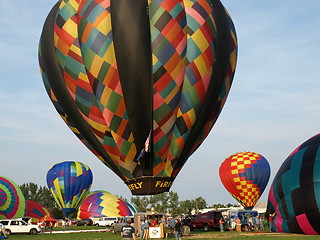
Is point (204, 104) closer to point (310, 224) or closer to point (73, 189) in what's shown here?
point (310, 224)

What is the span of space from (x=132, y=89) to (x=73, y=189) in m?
30.6

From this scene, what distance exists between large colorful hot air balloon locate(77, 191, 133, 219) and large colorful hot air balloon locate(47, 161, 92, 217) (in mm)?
1306

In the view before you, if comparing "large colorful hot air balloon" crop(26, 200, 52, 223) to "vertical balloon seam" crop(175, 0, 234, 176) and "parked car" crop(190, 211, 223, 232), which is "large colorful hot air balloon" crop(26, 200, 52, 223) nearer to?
"parked car" crop(190, 211, 223, 232)

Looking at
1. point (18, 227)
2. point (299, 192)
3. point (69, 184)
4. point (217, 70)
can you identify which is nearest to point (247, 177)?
point (69, 184)

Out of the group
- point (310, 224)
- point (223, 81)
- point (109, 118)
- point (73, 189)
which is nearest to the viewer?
point (310, 224)

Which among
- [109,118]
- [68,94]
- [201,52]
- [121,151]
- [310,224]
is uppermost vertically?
[201,52]

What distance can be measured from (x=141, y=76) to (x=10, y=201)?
3196 centimetres

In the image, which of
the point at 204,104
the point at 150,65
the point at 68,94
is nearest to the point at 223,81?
the point at 204,104

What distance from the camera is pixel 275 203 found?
2269 cm

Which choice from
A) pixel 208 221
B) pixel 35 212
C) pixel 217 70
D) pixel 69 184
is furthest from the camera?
pixel 35 212

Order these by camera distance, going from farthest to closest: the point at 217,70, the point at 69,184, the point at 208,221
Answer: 1. the point at 69,184
2. the point at 208,221
3. the point at 217,70

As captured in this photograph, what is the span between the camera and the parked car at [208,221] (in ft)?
105

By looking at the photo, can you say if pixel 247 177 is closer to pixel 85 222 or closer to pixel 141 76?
pixel 85 222

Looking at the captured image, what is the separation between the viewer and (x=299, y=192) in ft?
66.5
